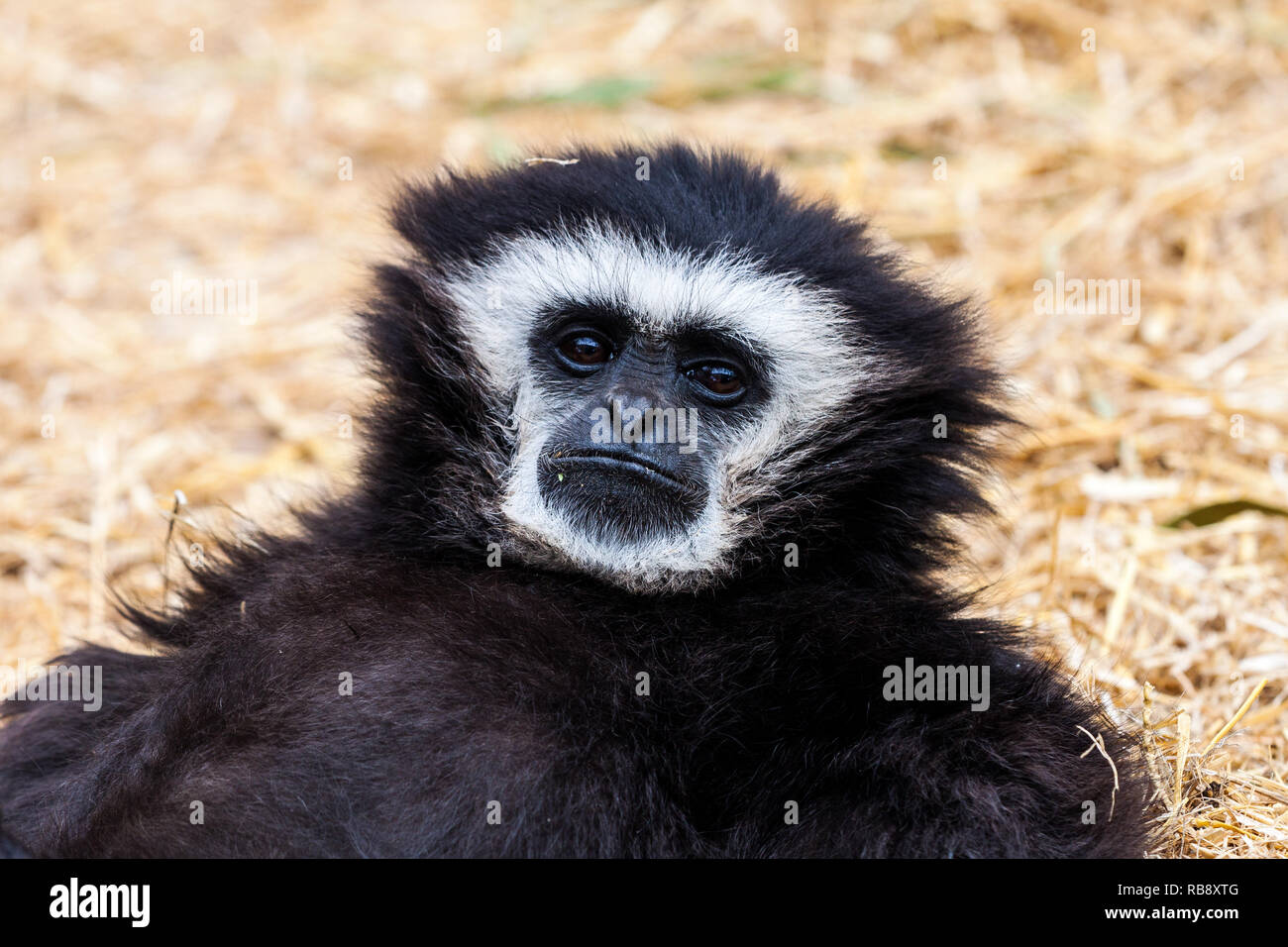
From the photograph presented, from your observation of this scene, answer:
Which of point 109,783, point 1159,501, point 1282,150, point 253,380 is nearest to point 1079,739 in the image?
point 109,783

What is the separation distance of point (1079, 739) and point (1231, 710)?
4.93 ft

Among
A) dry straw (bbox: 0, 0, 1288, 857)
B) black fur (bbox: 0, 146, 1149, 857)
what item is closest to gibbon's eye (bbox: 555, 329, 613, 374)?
black fur (bbox: 0, 146, 1149, 857)

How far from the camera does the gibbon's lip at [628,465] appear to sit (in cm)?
366

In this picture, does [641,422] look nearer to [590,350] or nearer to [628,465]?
[628,465]

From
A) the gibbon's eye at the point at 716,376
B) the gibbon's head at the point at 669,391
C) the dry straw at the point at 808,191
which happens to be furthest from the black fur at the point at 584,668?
the dry straw at the point at 808,191

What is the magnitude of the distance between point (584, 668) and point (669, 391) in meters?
0.94

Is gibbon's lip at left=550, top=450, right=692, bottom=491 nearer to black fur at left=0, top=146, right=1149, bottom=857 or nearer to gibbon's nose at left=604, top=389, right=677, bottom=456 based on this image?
gibbon's nose at left=604, top=389, right=677, bottom=456

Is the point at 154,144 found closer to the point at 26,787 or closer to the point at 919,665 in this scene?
the point at 26,787

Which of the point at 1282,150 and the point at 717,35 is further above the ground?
the point at 717,35

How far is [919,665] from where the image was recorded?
3.26 m

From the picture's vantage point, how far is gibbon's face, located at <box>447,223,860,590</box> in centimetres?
365

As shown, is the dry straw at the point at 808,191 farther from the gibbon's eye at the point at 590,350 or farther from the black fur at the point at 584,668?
the gibbon's eye at the point at 590,350

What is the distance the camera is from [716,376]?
3.86 m
